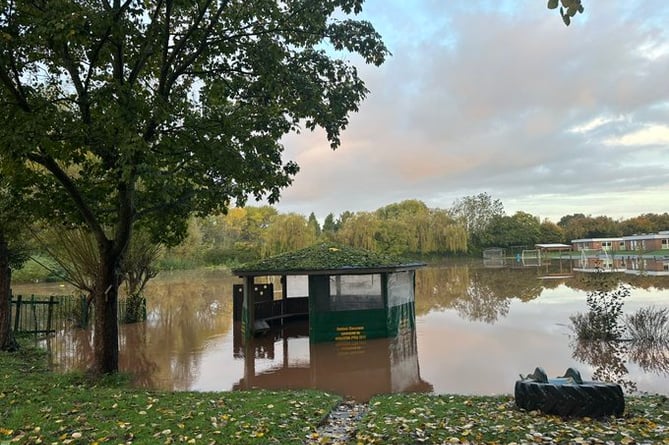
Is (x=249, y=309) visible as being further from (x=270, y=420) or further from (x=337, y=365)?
(x=270, y=420)

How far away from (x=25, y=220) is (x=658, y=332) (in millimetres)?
15228

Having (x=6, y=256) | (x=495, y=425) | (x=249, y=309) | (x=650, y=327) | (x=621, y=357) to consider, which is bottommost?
(x=621, y=357)

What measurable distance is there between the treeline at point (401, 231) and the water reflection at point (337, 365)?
13641 mm

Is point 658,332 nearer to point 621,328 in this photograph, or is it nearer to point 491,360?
point 621,328

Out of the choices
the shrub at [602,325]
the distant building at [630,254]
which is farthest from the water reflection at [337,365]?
the distant building at [630,254]

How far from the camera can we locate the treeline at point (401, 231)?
135ft

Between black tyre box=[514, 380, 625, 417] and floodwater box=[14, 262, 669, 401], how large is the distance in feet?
7.94

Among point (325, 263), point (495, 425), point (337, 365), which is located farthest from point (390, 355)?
point (495, 425)

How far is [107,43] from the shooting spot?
774 centimetres

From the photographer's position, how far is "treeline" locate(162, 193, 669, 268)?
41.1 m

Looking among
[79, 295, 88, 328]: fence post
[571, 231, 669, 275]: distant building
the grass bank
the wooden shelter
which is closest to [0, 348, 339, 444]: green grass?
the grass bank

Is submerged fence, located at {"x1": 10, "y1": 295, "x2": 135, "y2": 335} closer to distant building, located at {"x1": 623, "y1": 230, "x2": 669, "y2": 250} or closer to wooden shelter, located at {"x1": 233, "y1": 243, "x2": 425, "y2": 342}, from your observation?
wooden shelter, located at {"x1": 233, "y1": 243, "x2": 425, "y2": 342}

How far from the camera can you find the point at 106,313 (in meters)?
8.73

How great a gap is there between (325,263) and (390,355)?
10.8ft
